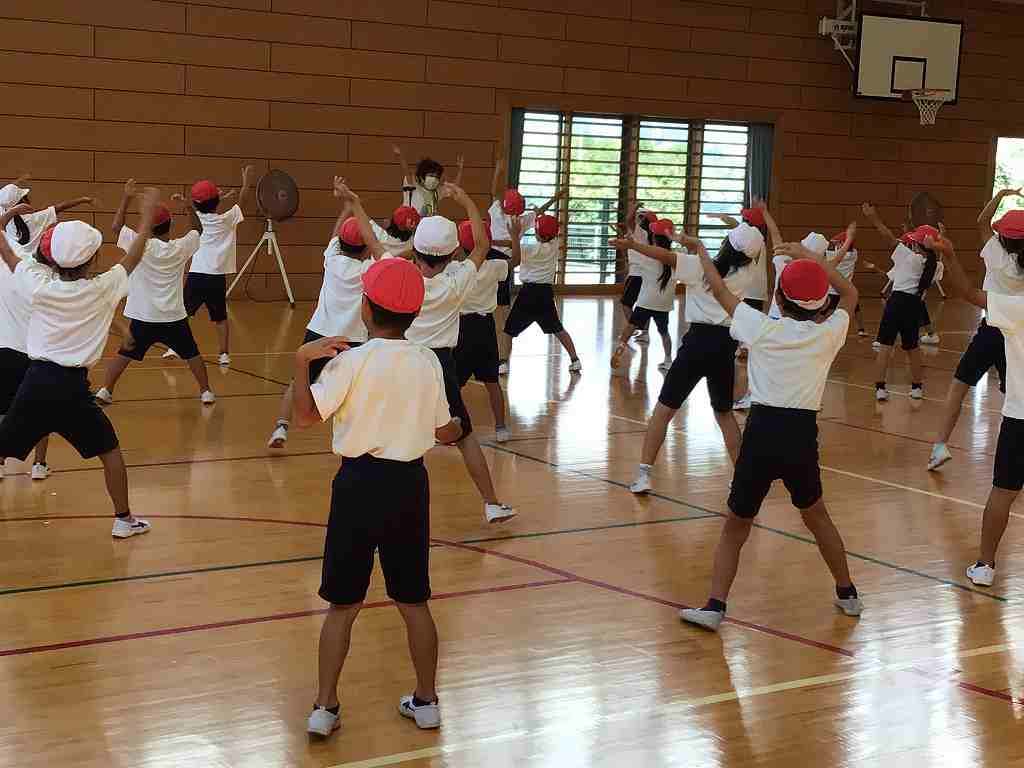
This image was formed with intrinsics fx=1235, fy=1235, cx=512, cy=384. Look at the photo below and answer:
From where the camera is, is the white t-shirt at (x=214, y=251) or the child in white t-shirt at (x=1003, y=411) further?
the white t-shirt at (x=214, y=251)

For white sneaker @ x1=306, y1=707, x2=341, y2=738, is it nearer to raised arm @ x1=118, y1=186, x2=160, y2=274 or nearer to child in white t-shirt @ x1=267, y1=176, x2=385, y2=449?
raised arm @ x1=118, y1=186, x2=160, y2=274

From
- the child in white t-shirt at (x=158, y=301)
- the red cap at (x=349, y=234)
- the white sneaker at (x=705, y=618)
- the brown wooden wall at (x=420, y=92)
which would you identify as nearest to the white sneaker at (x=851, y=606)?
the white sneaker at (x=705, y=618)

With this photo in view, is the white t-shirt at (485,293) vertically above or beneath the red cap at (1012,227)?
beneath

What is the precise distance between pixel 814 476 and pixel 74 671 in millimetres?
2722

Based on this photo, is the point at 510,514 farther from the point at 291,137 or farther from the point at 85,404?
the point at 291,137

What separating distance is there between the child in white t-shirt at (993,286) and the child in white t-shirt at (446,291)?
2.46m

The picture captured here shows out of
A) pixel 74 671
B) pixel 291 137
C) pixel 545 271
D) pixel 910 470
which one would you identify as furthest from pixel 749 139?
pixel 74 671

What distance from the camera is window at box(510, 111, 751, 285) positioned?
16.8 meters

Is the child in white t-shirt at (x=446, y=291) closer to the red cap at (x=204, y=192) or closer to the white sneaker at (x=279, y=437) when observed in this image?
the white sneaker at (x=279, y=437)

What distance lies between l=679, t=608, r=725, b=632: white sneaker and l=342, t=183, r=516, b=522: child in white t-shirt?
1.43m

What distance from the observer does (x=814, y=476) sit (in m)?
4.69

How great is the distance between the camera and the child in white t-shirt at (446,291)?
540 cm

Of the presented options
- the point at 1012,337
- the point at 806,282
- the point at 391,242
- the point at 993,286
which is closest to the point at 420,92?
the point at 391,242

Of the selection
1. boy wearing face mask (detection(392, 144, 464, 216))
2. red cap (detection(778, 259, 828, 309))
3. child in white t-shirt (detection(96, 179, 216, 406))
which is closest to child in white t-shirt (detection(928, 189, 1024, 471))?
red cap (detection(778, 259, 828, 309))
